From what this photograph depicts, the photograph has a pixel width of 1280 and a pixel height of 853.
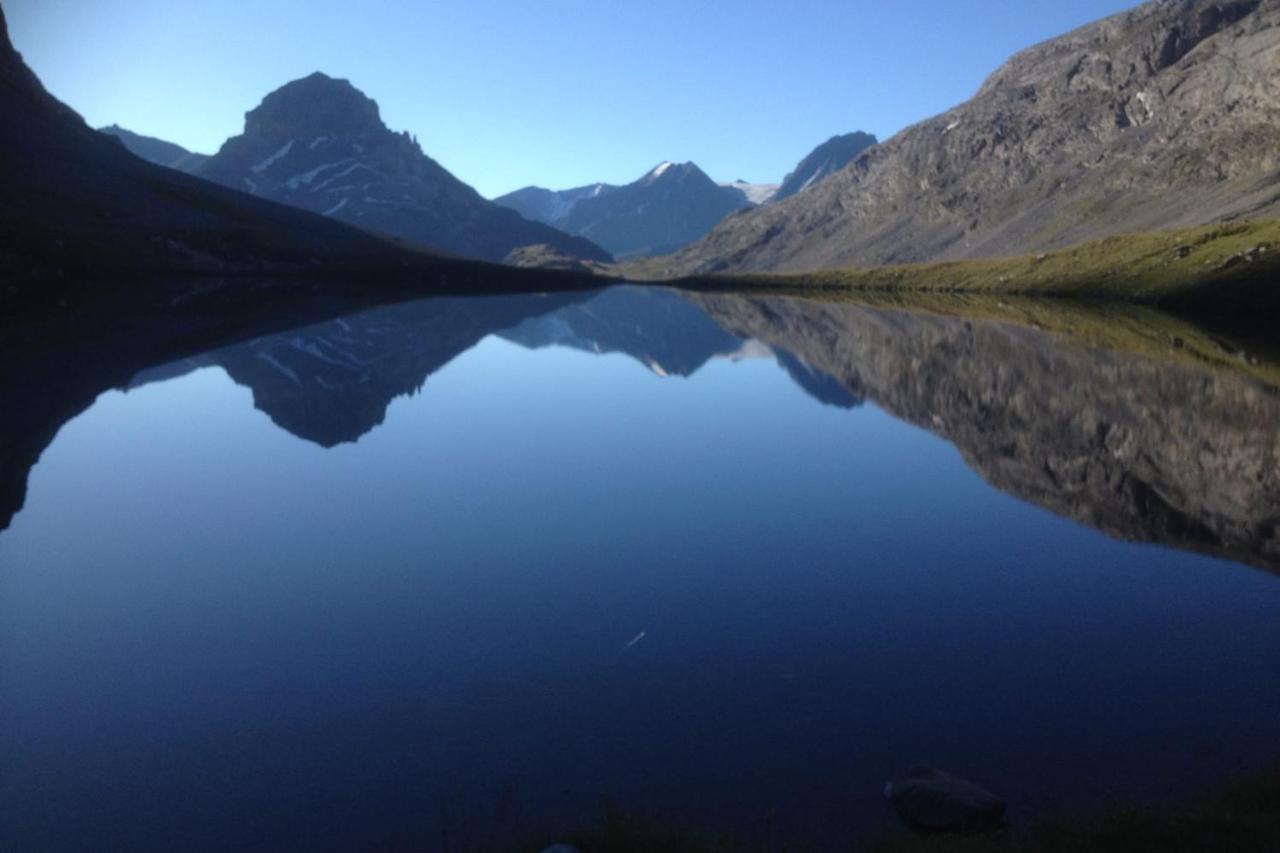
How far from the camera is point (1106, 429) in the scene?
32281mm

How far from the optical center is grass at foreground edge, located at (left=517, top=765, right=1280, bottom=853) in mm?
8617

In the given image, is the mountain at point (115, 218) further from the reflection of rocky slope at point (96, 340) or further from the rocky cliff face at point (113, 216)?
the reflection of rocky slope at point (96, 340)

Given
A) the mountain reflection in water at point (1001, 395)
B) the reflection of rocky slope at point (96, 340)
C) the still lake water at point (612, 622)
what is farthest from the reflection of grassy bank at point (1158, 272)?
the reflection of rocky slope at point (96, 340)

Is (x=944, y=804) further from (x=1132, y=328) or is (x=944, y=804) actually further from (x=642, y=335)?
(x=642, y=335)

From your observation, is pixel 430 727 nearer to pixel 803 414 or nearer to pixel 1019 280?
pixel 803 414

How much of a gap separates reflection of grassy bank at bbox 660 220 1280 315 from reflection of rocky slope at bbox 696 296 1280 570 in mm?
44789

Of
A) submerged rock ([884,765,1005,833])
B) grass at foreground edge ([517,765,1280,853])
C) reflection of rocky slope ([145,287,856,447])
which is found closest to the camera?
grass at foreground edge ([517,765,1280,853])

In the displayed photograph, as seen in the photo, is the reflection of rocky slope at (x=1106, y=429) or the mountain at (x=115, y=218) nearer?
the reflection of rocky slope at (x=1106, y=429)

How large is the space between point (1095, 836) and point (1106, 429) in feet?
88.5

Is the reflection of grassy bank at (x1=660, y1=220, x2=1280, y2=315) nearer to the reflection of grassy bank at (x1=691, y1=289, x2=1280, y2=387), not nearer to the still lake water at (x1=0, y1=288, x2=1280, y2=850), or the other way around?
the reflection of grassy bank at (x1=691, y1=289, x2=1280, y2=387)

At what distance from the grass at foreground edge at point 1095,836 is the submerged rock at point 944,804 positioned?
30 cm

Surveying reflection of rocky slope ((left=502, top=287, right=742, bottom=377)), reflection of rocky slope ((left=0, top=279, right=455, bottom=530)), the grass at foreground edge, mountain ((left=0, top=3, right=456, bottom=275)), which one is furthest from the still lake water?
mountain ((left=0, top=3, right=456, bottom=275))

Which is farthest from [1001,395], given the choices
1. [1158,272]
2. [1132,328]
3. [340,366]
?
[1158,272]

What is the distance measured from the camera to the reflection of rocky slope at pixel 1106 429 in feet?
73.5
